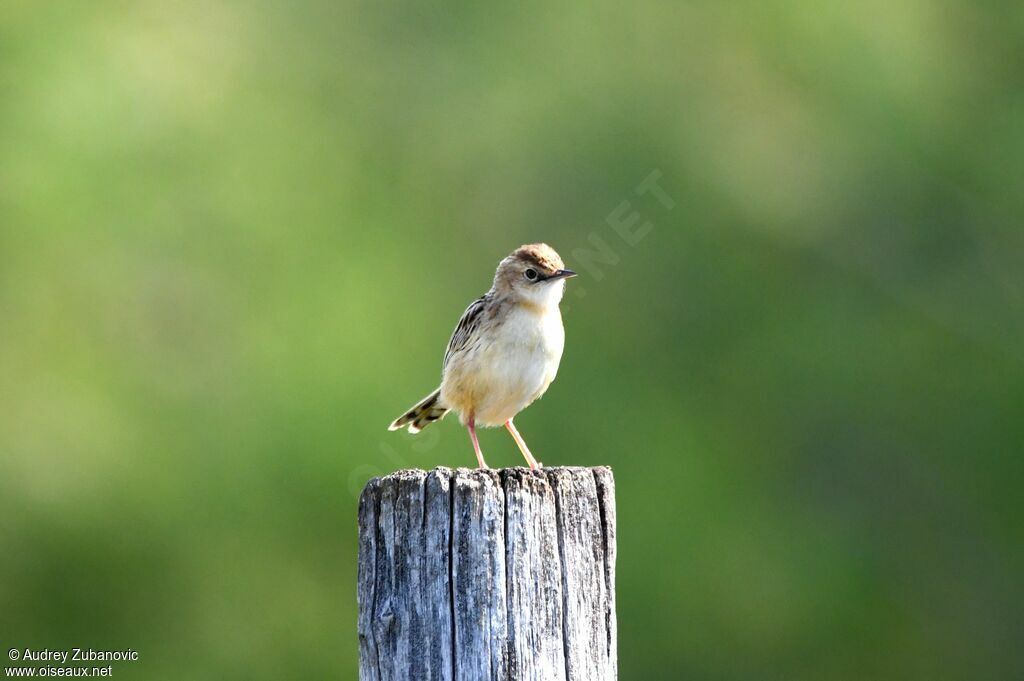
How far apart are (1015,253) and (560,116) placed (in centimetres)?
595

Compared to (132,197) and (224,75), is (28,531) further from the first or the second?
(224,75)

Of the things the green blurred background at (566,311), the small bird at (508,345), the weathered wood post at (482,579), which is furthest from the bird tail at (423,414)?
the green blurred background at (566,311)

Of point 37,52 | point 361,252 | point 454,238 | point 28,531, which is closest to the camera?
point 28,531

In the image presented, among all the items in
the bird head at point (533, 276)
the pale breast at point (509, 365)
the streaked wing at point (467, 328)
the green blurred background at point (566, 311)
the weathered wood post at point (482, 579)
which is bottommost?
Answer: the weathered wood post at point (482, 579)

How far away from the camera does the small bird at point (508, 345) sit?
7.52 m

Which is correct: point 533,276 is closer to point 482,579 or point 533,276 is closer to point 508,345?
point 508,345

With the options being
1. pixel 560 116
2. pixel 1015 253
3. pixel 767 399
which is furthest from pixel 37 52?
pixel 1015 253

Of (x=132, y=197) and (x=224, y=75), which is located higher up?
(x=224, y=75)

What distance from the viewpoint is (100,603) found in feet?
42.4

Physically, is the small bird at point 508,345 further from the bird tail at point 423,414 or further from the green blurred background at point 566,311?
the green blurred background at point 566,311

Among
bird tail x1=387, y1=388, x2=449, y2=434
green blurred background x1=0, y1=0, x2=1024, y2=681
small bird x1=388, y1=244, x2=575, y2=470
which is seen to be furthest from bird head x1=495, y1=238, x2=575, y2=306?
green blurred background x1=0, y1=0, x2=1024, y2=681

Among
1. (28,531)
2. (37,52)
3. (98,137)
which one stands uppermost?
(37,52)

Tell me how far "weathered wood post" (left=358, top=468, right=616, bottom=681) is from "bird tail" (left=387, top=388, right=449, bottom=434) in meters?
3.70

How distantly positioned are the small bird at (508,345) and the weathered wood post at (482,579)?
2985 millimetres
